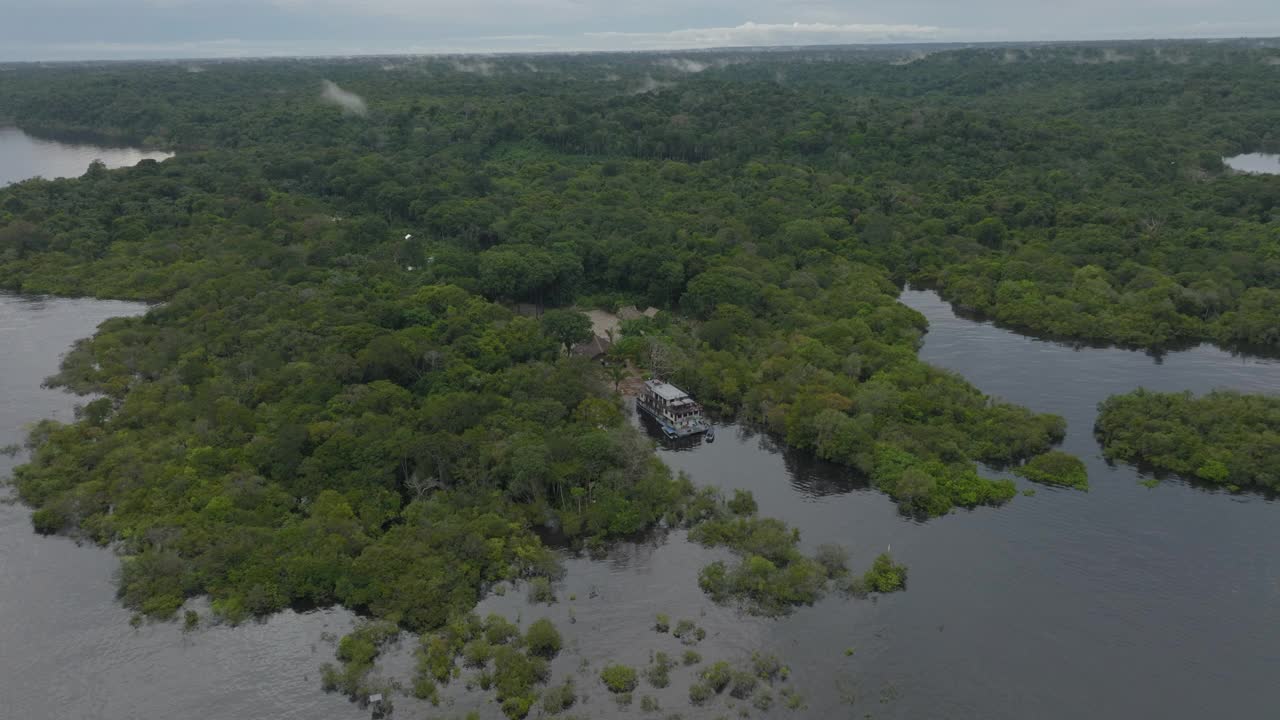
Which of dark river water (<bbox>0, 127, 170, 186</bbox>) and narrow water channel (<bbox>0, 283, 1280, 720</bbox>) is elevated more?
dark river water (<bbox>0, 127, 170, 186</bbox>)

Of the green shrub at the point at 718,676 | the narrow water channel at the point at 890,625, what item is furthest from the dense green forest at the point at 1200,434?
the green shrub at the point at 718,676

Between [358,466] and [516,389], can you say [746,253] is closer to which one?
[516,389]

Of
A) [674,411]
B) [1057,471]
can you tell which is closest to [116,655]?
[674,411]

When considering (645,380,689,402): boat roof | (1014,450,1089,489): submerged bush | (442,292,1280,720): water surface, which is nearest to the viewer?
(442,292,1280,720): water surface

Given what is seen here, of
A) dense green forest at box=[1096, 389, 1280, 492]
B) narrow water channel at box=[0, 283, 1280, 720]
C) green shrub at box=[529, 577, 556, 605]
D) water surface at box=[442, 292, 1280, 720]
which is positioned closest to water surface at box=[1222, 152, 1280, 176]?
dense green forest at box=[1096, 389, 1280, 492]

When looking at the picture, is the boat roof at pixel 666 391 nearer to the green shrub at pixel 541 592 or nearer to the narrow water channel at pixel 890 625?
the narrow water channel at pixel 890 625

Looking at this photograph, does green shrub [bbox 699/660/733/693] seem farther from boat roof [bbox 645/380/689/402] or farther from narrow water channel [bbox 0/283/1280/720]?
boat roof [bbox 645/380/689/402]
